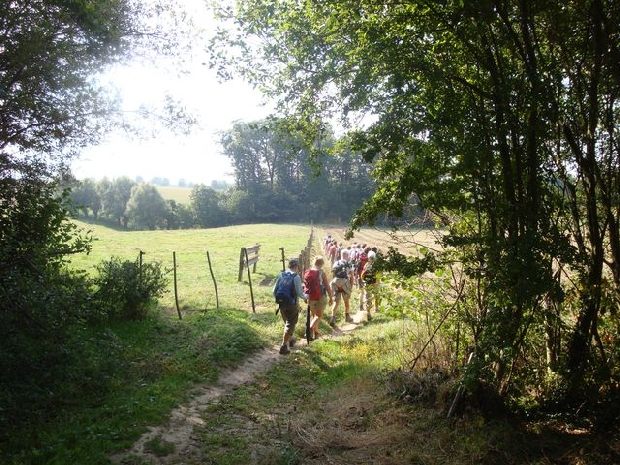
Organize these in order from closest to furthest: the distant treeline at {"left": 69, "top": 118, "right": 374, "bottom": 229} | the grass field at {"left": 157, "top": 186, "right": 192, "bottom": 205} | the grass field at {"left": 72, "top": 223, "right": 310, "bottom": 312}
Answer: the grass field at {"left": 72, "top": 223, "right": 310, "bottom": 312}
the distant treeline at {"left": 69, "top": 118, "right": 374, "bottom": 229}
the grass field at {"left": 157, "top": 186, "right": 192, "bottom": 205}

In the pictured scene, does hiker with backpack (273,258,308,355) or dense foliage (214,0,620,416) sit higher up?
dense foliage (214,0,620,416)

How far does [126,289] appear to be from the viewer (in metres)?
9.95

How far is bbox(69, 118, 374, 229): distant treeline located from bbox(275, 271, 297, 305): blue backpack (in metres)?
56.4

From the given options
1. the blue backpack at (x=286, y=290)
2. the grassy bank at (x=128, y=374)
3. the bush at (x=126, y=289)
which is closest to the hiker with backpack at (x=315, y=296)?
the grassy bank at (x=128, y=374)

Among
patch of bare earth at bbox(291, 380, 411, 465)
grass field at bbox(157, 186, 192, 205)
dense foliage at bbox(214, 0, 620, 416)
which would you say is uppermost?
grass field at bbox(157, 186, 192, 205)

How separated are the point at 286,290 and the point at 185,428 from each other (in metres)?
4.17

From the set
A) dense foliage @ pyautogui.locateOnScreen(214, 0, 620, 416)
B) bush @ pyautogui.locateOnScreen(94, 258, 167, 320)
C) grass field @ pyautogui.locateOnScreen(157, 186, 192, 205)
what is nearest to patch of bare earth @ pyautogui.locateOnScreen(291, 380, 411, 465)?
dense foliage @ pyautogui.locateOnScreen(214, 0, 620, 416)

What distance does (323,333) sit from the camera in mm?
11820

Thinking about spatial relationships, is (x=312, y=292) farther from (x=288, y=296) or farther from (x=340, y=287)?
(x=340, y=287)

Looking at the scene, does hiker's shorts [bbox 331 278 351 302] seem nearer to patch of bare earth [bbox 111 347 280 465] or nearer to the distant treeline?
patch of bare earth [bbox 111 347 280 465]

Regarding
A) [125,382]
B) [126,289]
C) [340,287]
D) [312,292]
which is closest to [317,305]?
[312,292]

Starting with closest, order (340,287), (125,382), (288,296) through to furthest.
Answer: (125,382) → (288,296) → (340,287)

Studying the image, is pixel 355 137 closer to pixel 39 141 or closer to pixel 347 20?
pixel 347 20

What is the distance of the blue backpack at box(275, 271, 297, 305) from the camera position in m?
9.62
